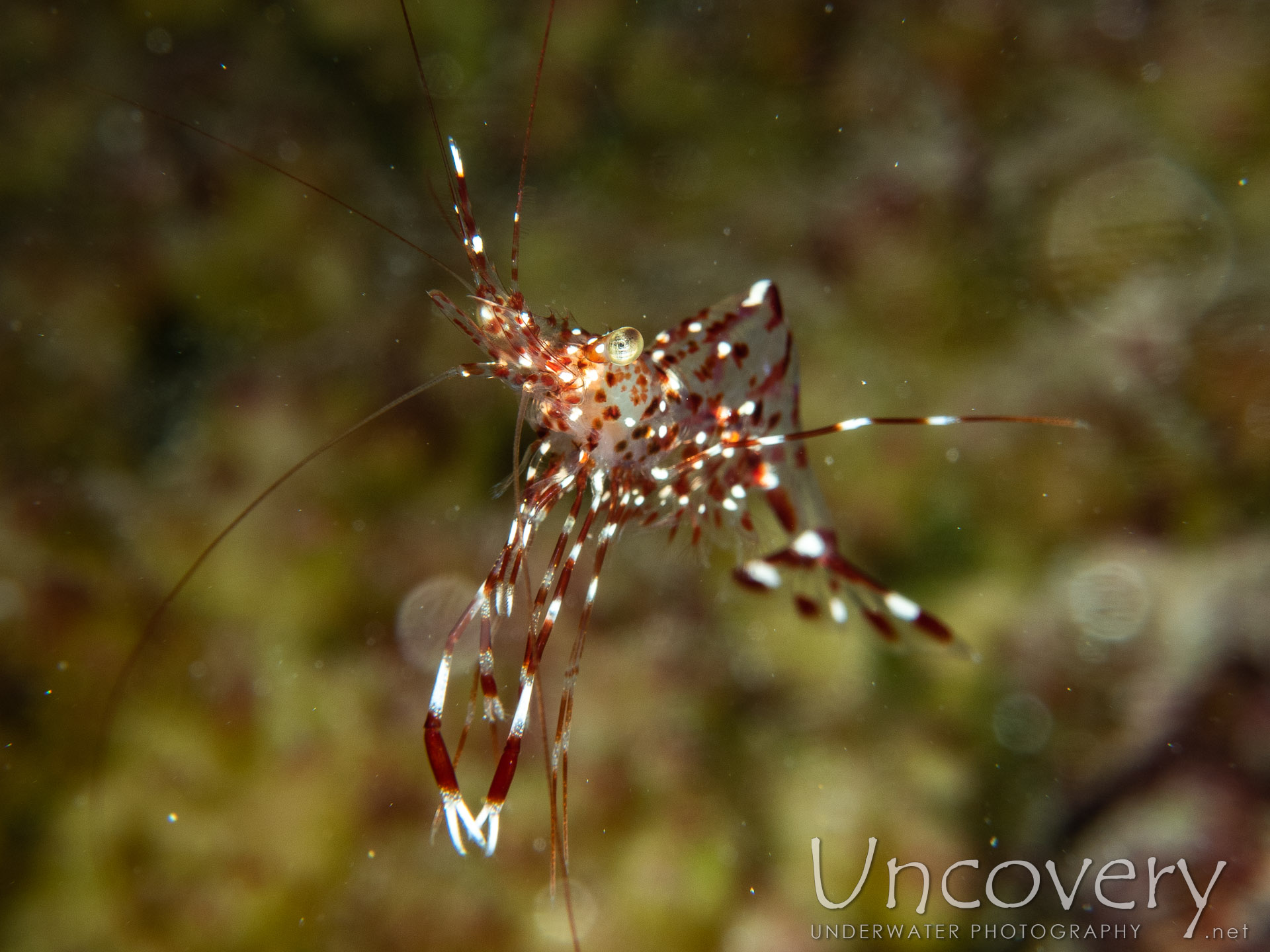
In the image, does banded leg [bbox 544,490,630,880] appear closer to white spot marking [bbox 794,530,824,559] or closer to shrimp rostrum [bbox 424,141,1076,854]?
shrimp rostrum [bbox 424,141,1076,854]

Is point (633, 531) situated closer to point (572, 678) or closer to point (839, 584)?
point (572, 678)

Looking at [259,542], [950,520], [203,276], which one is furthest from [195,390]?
[950,520]

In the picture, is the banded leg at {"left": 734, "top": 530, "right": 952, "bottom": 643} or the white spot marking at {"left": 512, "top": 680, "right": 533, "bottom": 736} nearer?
the white spot marking at {"left": 512, "top": 680, "right": 533, "bottom": 736}

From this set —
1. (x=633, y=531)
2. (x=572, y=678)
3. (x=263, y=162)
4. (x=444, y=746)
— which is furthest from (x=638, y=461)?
(x=263, y=162)

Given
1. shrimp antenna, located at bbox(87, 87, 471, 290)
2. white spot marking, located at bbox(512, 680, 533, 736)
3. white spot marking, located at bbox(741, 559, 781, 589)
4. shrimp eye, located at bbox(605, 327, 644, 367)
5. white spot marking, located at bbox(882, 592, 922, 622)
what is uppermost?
shrimp antenna, located at bbox(87, 87, 471, 290)

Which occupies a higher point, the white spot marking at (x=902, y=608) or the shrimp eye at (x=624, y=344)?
the shrimp eye at (x=624, y=344)

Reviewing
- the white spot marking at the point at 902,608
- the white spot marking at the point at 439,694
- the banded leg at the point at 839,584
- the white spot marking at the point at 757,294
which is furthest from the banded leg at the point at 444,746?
the white spot marking at the point at 902,608

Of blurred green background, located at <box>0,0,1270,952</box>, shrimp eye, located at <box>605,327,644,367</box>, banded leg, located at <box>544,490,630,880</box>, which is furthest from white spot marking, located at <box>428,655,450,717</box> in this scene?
blurred green background, located at <box>0,0,1270,952</box>

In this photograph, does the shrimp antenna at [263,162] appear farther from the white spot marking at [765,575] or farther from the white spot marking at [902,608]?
the white spot marking at [902,608]
